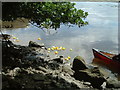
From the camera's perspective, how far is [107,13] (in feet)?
86.4

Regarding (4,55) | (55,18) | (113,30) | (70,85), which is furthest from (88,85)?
(113,30)

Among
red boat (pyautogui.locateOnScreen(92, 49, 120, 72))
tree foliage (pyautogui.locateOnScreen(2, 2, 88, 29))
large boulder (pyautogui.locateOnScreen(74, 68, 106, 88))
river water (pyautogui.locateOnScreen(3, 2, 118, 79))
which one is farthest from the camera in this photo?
river water (pyautogui.locateOnScreen(3, 2, 118, 79))

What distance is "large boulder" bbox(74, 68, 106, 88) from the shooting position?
8203mm

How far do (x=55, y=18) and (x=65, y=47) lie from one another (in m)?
7.24

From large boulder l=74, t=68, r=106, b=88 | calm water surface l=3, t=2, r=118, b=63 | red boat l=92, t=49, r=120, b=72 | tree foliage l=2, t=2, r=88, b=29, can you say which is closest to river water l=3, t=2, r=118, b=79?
calm water surface l=3, t=2, r=118, b=63

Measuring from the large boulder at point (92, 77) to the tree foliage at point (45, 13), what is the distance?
210 cm

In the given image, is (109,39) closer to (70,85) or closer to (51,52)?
(51,52)

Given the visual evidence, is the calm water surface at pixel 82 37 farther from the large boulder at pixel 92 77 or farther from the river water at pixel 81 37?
the large boulder at pixel 92 77

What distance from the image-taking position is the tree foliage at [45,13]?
23.1 ft

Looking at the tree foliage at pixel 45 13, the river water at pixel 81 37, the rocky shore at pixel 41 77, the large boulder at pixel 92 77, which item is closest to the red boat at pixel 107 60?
the river water at pixel 81 37

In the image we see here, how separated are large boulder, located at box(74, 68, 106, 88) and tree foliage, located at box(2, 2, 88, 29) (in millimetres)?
2102

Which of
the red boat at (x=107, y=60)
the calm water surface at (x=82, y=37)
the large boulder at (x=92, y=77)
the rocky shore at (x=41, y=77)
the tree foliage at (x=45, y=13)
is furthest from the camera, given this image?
the calm water surface at (x=82, y=37)

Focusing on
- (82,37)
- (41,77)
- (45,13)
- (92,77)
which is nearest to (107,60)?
(92,77)

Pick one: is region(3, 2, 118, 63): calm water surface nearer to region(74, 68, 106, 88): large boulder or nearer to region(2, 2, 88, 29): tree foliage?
region(74, 68, 106, 88): large boulder
